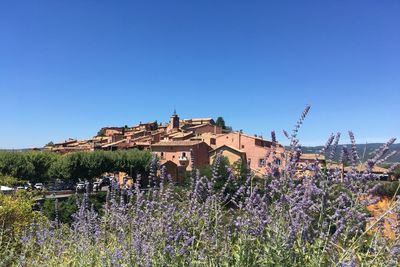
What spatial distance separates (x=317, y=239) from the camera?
248cm

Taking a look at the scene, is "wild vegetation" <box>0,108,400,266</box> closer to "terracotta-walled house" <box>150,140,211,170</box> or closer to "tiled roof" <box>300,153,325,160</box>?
"tiled roof" <box>300,153,325,160</box>

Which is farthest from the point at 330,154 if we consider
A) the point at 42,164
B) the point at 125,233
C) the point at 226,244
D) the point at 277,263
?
the point at 42,164

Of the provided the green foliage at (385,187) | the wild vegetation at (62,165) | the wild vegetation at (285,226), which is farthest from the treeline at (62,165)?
the wild vegetation at (285,226)

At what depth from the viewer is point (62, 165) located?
3925cm

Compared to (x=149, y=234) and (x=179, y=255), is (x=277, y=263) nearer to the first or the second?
(x=179, y=255)

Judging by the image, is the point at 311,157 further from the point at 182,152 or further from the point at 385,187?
the point at 182,152

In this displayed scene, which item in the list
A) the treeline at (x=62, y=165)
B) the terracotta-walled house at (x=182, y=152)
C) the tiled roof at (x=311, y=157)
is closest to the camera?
the tiled roof at (x=311, y=157)

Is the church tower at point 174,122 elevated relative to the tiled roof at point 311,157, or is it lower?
elevated

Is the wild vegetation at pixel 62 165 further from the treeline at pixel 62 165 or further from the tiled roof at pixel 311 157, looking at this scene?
the tiled roof at pixel 311 157

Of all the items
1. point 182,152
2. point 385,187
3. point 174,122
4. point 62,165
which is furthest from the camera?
point 174,122

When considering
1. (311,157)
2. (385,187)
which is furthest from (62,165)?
(311,157)

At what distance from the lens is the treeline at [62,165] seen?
37344 mm

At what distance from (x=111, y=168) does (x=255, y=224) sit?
4155 centimetres

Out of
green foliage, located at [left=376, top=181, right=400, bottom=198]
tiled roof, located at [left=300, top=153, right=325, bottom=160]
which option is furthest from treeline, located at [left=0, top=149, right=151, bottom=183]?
tiled roof, located at [left=300, top=153, right=325, bottom=160]
